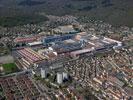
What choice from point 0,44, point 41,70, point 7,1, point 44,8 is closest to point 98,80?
point 41,70

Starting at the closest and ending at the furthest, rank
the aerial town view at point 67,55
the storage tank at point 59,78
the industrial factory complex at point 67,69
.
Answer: the industrial factory complex at point 67,69, the aerial town view at point 67,55, the storage tank at point 59,78

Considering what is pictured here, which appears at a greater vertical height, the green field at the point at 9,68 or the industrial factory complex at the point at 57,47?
the industrial factory complex at the point at 57,47

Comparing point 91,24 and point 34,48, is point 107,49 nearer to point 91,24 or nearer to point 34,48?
point 34,48

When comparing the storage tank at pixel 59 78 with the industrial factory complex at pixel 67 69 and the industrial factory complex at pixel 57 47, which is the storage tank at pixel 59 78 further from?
the industrial factory complex at pixel 57 47

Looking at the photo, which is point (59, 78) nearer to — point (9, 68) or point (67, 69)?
point (67, 69)

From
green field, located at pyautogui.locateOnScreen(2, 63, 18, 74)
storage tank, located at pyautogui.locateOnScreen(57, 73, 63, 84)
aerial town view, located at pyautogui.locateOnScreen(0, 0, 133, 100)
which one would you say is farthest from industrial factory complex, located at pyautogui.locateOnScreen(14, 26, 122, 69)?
storage tank, located at pyautogui.locateOnScreen(57, 73, 63, 84)

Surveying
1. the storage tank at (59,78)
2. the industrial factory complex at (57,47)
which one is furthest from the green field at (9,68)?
the storage tank at (59,78)

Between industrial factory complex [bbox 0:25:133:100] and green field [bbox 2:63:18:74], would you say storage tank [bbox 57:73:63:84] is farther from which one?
green field [bbox 2:63:18:74]

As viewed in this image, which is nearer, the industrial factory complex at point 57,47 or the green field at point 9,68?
the green field at point 9,68

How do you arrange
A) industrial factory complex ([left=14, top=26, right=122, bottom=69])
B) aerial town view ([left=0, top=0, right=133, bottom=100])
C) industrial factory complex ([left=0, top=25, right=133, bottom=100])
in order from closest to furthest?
industrial factory complex ([left=0, top=25, right=133, bottom=100]) → aerial town view ([left=0, top=0, right=133, bottom=100]) → industrial factory complex ([left=14, top=26, right=122, bottom=69])

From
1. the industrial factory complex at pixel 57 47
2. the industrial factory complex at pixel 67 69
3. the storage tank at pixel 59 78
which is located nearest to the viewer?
the industrial factory complex at pixel 67 69
